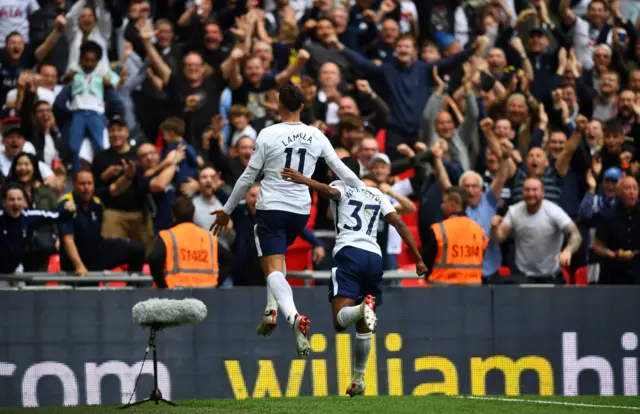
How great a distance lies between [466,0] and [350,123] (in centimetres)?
507

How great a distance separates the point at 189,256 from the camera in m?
13.4

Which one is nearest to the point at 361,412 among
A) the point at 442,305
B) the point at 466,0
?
the point at 442,305

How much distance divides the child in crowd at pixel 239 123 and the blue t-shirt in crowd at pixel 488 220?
299cm

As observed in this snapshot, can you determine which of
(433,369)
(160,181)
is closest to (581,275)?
(433,369)

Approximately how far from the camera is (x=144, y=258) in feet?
47.4

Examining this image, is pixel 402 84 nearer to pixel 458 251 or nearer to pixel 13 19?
pixel 458 251

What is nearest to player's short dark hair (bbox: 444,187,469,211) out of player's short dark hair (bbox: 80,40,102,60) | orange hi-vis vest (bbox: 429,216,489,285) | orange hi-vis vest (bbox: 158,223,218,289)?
orange hi-vis vest (bbox: 429,216,489,285)

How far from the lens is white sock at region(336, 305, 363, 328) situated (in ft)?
34.6

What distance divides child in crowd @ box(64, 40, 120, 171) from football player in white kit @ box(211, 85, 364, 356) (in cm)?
603

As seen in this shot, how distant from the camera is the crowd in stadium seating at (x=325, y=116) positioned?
1468cm

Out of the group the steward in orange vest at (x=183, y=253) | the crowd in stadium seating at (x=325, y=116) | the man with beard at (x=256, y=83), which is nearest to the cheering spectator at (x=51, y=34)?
the crowd in stadium seating at (x=325, y=116)

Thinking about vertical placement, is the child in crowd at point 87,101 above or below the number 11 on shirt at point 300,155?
above

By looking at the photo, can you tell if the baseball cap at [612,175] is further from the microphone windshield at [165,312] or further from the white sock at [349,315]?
the microphone windshield at [165,312]

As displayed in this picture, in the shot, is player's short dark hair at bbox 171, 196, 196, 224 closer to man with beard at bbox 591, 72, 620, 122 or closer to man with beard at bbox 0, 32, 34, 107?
man with beard at bbox 0, 32, 34, 107
